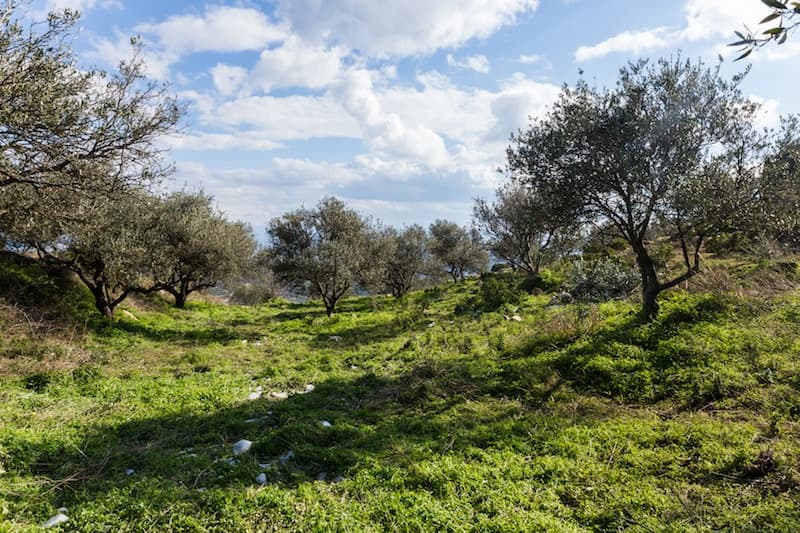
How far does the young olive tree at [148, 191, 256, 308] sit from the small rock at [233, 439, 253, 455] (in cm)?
1370

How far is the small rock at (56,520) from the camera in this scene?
15.5 feet

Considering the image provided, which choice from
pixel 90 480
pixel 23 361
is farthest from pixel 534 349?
pixel 23 361

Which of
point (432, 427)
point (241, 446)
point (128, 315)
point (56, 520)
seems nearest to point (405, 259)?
point (128, 315)

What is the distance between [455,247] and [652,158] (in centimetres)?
3466

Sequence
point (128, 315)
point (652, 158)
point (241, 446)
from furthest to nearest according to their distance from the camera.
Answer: point (128, 315)
point (652, 158)
point (241, 446)

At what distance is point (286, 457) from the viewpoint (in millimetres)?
6832

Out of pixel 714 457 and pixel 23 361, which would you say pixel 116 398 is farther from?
pixel 714 457

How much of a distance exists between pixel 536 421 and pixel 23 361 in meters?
12.8

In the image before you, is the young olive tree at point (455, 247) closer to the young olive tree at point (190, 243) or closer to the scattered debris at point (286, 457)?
the young olive tree at point (190, 243)

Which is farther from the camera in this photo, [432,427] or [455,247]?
[455,247]

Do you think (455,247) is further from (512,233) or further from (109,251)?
(109,251)

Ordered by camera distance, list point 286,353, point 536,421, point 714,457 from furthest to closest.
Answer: point 286,353 < point 536,421 < point 714,457

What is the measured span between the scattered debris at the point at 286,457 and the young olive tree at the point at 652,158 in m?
10.6

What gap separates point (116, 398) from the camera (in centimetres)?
955
